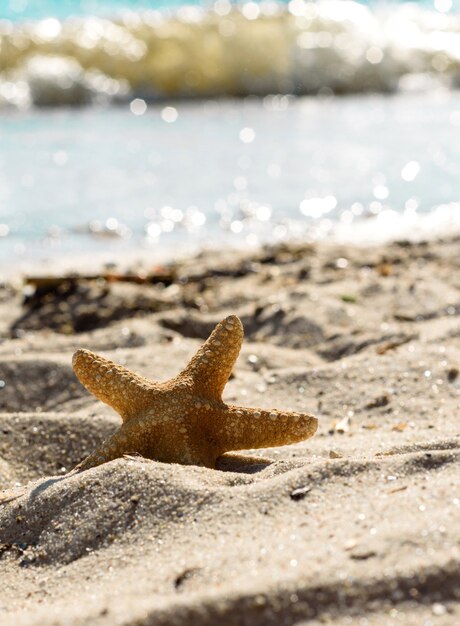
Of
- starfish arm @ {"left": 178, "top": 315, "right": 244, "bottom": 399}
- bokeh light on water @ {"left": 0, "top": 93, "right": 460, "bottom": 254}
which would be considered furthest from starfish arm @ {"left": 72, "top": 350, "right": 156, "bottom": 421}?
bokeh light on water @ {"left": 0, "top": 93, "right": 460, "bottom": 254}

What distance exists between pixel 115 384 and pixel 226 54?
1608 cm

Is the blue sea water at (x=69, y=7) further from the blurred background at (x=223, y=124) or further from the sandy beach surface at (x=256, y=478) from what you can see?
the sandy beach surface at (x=256, y=478)

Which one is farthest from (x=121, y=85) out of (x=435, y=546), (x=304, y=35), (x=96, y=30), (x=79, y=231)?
(x=435, y=546)

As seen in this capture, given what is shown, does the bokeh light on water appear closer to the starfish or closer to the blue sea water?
the starfish

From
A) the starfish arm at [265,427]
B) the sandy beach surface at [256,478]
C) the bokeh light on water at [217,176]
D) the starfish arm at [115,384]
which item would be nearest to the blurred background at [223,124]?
the bokeh light on water at [217,176]

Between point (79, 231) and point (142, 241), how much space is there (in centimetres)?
60

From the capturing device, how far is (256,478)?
107 inches

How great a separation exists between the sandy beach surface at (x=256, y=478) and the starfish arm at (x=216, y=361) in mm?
254

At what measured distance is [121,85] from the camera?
16.4m

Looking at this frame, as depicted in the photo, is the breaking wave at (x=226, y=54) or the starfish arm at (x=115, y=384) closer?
the starfish arm at (x=115, y=384)

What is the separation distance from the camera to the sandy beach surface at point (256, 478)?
1959mm

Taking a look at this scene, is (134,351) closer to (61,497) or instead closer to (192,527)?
(61,497)

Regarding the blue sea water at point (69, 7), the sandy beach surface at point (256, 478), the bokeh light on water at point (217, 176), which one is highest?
the blue sea water at point (69, 7)

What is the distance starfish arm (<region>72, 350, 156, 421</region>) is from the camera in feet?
9.79
